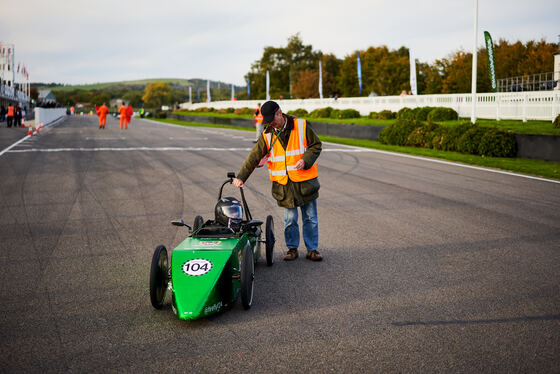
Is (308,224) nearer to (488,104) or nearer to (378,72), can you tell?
(488,104)

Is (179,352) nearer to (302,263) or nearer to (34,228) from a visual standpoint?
(302,263)

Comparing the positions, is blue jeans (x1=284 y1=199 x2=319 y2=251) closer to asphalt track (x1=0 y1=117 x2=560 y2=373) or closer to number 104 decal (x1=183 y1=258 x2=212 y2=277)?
asphalt track (x1=0 y1=117 x2=560 y2=373)

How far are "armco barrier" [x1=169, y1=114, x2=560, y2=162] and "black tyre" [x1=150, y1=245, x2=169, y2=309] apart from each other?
13339 mm

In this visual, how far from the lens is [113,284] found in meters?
5.51

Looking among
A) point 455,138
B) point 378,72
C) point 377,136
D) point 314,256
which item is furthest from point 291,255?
point 378,72

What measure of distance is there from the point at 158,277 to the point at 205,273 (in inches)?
21.6

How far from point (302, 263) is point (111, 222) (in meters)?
3.53

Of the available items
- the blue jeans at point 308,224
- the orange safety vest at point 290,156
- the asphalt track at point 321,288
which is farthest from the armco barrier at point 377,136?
the orange safety vest at point 290,156

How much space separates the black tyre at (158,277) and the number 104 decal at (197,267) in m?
0.34

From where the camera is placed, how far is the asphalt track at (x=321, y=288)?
3.88 metres

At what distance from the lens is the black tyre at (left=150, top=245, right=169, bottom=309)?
15.4ft

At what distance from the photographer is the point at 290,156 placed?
6211mm

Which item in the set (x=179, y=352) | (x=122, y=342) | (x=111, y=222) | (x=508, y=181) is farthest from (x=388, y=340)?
(x=508, y=181)

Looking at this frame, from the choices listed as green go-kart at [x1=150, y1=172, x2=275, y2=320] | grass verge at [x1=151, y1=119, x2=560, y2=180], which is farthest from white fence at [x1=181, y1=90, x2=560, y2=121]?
green go-kart at [x1=150, y1=172, x2=275, y2=320]
